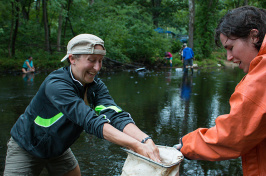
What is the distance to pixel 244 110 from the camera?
155 cm

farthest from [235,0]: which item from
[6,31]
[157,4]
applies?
[6,31]

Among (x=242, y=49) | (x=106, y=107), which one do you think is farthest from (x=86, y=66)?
(x=242, y=49)

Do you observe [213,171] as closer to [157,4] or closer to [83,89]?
[83,89]

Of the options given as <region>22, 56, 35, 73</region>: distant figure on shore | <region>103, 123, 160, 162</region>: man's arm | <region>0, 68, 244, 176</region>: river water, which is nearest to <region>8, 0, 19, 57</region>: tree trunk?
<region>22, 56, 35, 73</region>: distant figure on shore

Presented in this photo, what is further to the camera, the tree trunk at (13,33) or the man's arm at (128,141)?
the tree trunk at (13,33)

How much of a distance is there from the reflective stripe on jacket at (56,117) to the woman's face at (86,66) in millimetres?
58

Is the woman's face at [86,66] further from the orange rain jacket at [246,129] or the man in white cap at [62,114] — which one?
the orange rain jacket at [246,129]

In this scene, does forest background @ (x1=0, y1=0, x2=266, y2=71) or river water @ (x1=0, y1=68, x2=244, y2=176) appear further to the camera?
forest background @ (x1=0, y1=0, x2=266, y2=71)

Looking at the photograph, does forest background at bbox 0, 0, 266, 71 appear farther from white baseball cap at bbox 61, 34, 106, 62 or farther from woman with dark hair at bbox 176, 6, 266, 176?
woman with dark hair at bbox 176, 6, 266, 176

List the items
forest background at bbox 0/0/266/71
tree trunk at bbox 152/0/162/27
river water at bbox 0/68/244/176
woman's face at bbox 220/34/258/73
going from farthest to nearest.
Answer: tree trunk at bbox 152/0/162/27 < forest background at bbox 0/0/266/71 < river water at bbox 0/68/244/176 < woman's face at bbox 220/34/258/73

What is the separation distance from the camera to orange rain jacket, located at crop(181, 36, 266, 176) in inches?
59.7

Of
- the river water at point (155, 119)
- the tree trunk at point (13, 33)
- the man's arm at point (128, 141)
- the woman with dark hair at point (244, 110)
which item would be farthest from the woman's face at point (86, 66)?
the tree trunk at point (13, 33)

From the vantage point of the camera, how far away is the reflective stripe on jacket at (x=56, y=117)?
2.22m

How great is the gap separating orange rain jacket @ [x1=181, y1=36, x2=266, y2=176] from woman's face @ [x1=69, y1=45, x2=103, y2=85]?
3.65ft
